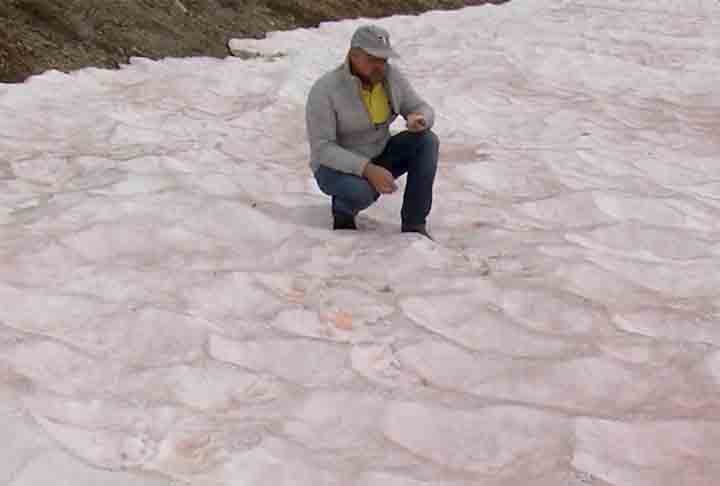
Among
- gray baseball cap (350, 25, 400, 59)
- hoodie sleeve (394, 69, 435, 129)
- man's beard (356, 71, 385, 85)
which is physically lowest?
hoodie sleeve (394, 69, 435, 129)

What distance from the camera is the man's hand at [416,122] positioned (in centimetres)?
632

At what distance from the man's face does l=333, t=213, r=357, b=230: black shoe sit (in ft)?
3.29

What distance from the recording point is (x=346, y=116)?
20.7 feet

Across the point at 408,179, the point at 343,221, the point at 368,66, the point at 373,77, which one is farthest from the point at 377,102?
the point at 343,221

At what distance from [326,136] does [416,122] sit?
0.60 metres

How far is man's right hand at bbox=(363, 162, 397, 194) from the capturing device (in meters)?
6.21

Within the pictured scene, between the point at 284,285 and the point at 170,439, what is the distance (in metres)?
1.88

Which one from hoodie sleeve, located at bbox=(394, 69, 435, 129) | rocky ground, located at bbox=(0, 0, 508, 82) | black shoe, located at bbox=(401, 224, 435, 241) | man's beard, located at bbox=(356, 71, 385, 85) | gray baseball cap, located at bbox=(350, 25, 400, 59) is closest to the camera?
gray baseball cap, located at bbox=(350, 25, 400, 59)

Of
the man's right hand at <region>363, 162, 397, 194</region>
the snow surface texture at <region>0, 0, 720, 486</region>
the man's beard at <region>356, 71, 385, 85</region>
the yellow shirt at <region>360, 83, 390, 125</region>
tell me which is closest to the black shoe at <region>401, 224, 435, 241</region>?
the snow surface texture at <region>0, 0, 720, 486</region>

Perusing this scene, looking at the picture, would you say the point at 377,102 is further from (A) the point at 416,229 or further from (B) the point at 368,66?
(A) the point at 416,229

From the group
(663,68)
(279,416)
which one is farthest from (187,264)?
(663,68)

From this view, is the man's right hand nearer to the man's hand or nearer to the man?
the man

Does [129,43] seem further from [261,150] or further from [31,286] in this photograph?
[31,286]

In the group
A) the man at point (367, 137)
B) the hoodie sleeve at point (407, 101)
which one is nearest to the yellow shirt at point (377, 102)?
the man at point (367, 137)
